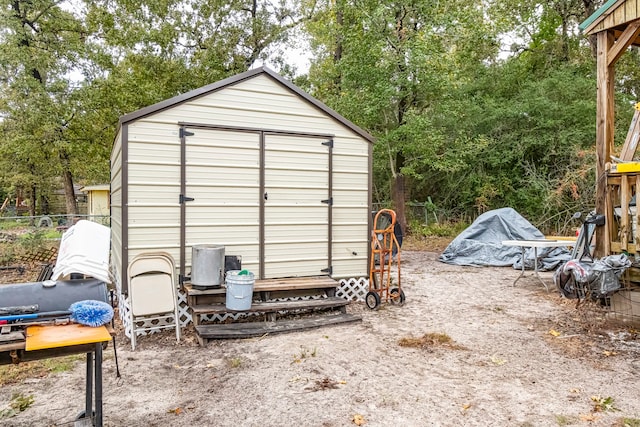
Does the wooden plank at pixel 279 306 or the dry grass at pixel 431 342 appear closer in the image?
the dry grass at pixel 431 342

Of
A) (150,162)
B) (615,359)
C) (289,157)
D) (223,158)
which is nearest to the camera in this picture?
(615,359)

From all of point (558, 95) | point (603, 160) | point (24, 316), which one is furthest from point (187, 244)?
point (558, 95)

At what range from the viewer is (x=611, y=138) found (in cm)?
595

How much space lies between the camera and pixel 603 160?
19.3 feet

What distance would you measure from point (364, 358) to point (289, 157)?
2.93m

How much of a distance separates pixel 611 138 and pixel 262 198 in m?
4.88

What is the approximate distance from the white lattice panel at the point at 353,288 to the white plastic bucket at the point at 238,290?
1.79 metres

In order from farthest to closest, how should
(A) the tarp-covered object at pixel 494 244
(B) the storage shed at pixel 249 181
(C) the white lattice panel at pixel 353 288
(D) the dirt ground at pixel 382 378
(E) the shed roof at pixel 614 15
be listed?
(A) the tarp-covered object at pixel 494 244 < (C) the white lattice panel at pixel 353 288 < (E) the shed roof at pixel 614 15 < (B) the storage shed at pixel 249 181 < (D) the dirt ground at pixel 382 378

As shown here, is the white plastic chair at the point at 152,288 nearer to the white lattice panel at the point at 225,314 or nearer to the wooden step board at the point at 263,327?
the white lattice panel at the point at 225,314

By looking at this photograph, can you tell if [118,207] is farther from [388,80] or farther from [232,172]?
[388,80]

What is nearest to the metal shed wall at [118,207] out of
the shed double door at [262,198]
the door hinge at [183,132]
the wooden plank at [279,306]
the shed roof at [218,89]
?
the shed roof at [218,89]

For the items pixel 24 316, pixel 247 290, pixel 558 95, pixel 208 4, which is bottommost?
pixel 247 290

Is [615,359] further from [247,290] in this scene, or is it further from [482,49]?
[482,49]

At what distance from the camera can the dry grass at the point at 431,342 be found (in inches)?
174
